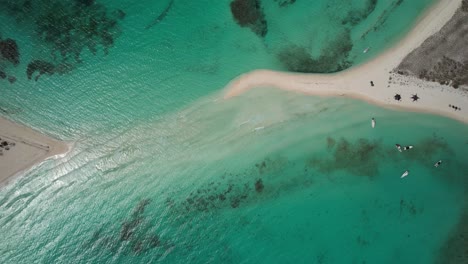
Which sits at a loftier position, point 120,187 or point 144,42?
point 144,42

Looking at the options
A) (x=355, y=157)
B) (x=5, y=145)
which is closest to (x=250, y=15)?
(x=355, y=157)

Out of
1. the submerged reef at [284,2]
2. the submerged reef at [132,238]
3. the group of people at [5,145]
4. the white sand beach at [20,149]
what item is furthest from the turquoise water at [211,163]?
the group of people at [5,145]

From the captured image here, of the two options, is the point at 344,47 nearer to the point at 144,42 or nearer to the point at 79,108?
the point at 144,42

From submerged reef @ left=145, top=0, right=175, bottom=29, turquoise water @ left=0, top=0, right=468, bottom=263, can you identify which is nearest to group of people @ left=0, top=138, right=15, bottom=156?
turquoise water @ left=0, top=0, right=468, bottom=263

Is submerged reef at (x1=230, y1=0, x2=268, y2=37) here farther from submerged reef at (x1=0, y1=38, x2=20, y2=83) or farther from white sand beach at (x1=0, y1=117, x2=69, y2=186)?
white sand beach at (x1=0, y1=117, x2=69, y2=186)

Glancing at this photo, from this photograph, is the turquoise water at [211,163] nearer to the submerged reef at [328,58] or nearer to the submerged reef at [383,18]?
the submerged reef at [328,58]

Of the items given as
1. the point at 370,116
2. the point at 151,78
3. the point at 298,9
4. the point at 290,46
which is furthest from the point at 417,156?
the point at 151,78
